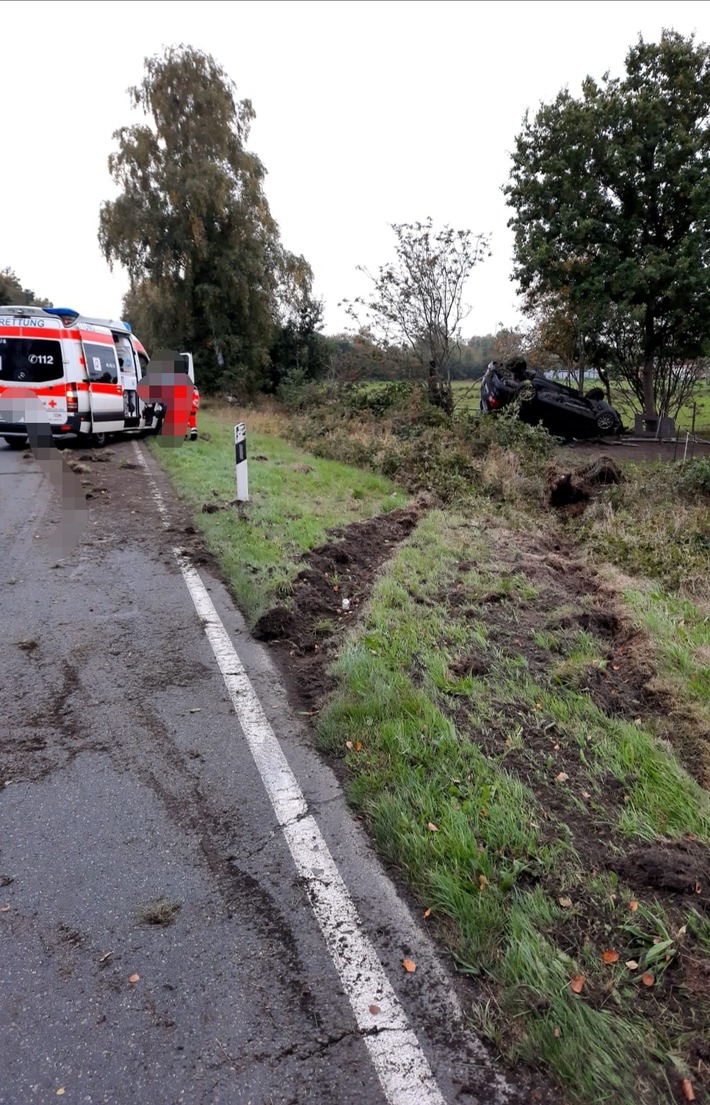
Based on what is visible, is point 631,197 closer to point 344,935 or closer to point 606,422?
point 606,422

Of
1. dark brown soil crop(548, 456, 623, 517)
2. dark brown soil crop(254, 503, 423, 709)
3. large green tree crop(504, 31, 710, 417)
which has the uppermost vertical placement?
Result: large green tree crop(504, 31, 710, 417)

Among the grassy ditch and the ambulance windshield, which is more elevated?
the ambulance windshield

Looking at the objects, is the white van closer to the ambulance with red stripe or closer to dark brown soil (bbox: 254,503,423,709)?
the ambulance with red stripe

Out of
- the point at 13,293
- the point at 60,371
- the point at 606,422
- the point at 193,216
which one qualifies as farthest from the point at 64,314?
the point at 13,293

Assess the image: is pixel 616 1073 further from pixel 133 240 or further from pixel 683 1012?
pixel 133 240

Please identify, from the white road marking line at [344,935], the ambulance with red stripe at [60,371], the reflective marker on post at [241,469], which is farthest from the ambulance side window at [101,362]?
the white road marking line at [344,935]

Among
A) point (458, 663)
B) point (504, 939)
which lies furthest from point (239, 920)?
point (458, 663)

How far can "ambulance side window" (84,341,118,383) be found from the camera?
1378cm

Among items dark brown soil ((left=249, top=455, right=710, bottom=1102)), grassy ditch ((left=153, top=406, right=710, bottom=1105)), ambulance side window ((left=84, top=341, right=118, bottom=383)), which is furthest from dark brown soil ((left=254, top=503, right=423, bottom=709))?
ambulance side window ((left=84, top=341, right=118, bottom=383))

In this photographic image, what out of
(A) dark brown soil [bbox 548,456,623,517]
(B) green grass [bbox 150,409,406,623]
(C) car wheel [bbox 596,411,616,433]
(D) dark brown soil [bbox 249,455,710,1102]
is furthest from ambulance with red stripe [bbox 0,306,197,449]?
(C) car wheel [bbox 596,411,616,433]

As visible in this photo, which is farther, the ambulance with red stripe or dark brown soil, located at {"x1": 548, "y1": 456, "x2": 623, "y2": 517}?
the ambulance with red stripe

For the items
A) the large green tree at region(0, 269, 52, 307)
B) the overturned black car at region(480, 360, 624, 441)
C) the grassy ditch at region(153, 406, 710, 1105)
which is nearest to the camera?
the grassy ditch at region(153, 406, 710, 1105)

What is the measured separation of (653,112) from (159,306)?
66.7 ft

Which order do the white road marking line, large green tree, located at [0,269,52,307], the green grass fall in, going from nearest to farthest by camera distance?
the white road marking line → the green grass → large green tree, located at [0,269,52,307]
